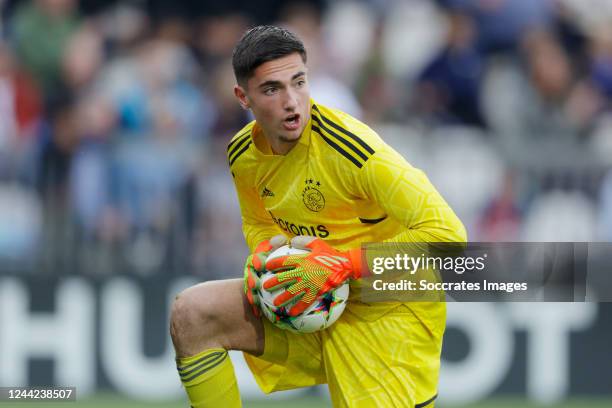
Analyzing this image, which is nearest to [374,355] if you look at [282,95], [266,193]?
[266,193]

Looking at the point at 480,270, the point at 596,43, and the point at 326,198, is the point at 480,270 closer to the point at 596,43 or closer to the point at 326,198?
the point at 326,198

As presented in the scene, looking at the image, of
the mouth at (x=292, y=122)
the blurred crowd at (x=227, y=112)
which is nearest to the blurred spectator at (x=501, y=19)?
the blurred crowd at (x=227, y=112)

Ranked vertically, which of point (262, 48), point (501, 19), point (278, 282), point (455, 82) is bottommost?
point (278, 282)

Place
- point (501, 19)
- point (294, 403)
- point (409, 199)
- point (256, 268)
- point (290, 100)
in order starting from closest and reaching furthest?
point (409, 199) → point (290, 100) → point (256, 268) → point (294, 403) → point (501, 19)

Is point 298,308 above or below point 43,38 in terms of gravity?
below

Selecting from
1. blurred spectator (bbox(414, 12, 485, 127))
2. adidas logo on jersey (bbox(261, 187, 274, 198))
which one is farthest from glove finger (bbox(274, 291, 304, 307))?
blurred spectator (bbox(414, 12, 485, 127))

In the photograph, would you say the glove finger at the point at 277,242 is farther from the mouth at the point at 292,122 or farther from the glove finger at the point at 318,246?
the mouth at the point at 292,122

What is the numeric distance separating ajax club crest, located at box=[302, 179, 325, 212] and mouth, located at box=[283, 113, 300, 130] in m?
0.26

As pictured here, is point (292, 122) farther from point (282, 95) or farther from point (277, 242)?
point (277, 242)

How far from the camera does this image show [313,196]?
5090 mm

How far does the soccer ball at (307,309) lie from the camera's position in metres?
4.97

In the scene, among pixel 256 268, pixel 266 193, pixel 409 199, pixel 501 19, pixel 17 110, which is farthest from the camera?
pixel 501 19

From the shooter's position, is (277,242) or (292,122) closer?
(292,122)

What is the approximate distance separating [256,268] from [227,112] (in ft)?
14.7
